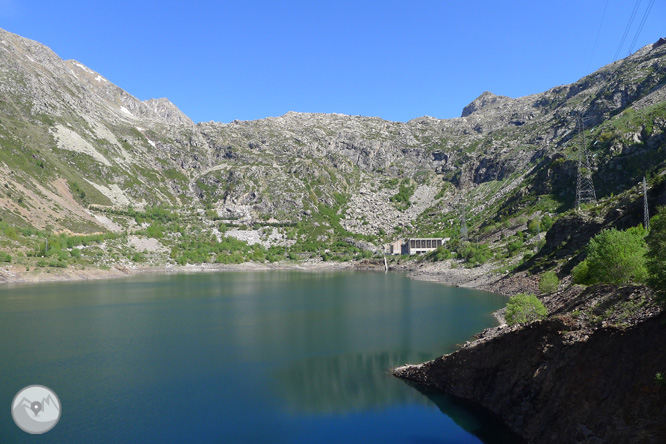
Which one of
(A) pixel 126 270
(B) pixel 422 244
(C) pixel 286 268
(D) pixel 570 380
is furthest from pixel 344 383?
(B) pixel 422 244

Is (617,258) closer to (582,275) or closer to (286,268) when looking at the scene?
(582,275)

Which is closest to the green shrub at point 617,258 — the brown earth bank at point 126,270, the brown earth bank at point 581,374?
the brown earth bank at point 581,374

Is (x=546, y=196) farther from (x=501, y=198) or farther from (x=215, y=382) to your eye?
(x=215, y=382)

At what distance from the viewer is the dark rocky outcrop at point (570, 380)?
16.4 meters

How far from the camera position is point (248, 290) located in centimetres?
9731

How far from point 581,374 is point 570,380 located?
70cm

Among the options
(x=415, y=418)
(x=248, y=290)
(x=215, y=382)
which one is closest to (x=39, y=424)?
(x=215, y=382)

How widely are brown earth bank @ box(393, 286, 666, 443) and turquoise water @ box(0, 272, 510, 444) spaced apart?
2.22m

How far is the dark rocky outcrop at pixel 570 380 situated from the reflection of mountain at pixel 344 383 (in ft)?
14.6

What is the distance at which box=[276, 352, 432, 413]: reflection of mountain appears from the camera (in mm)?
Result: 27844

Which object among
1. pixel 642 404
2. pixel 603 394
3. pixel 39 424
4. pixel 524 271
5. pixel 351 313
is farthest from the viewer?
pixel 524 271

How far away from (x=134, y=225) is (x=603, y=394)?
193105mm

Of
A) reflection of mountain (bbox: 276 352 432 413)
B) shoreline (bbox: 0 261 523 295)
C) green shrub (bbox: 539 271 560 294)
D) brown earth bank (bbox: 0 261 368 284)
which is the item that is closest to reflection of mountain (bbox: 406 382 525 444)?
reflection of mountain (bbox: 276 352 432 413)

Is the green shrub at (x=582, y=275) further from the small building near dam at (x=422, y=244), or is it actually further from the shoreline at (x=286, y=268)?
the small building near dam at (x=422, y=244)
